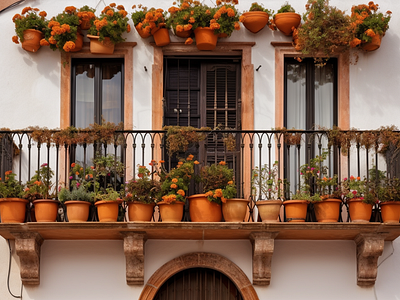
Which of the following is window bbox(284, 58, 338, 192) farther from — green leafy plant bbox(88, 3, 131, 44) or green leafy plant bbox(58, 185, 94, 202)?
green leafy plant bbox(58, 185, 94, 202)

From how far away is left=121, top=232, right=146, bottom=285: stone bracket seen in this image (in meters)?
12.6

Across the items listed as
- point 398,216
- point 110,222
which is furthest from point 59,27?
point 398,216

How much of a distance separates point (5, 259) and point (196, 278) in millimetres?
2716

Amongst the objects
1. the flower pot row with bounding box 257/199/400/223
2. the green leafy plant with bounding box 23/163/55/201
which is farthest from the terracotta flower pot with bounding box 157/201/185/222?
the green leafy plant with bounding box 23/163/55/201

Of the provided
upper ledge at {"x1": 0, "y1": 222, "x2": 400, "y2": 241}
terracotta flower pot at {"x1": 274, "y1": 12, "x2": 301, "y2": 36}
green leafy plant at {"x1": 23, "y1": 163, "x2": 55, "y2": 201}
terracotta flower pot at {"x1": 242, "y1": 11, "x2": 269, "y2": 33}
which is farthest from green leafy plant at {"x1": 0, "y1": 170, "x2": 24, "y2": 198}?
terracotta flower pot at {"x1": 274, "y1": 12, "x2": 301, "y2": 36}

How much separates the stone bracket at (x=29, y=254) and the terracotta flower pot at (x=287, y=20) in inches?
185

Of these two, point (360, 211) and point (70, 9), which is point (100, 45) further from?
point (360, 211)

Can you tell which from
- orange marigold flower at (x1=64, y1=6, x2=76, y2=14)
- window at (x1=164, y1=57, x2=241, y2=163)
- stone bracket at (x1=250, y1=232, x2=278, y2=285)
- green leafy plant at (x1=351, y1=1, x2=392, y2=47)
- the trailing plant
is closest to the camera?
stone bracket at (x1=250, y1=232, x2=278, y2=285)

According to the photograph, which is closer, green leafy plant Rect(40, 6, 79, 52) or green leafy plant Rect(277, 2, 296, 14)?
green leafy plant Rect(40, 6, 79, 52)

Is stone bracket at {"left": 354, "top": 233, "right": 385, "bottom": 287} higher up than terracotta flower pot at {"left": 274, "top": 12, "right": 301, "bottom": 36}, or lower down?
lower down

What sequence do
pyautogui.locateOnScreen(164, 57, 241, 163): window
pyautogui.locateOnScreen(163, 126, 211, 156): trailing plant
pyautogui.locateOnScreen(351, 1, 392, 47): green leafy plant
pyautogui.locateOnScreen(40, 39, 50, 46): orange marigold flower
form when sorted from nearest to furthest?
pyautogui.locateOnScreen(163, 126, 211, 156): trailing plant → pyautogui.locateOnScreen(351, 1, 392, 47): green leafy plant → pyautogui.locateOnScreen(40, 39, 50, 46): orange marigold flower → pyautogui.locateOnScreen(164, 57, 241, 163): window

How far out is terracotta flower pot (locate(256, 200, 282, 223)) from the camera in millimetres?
12516

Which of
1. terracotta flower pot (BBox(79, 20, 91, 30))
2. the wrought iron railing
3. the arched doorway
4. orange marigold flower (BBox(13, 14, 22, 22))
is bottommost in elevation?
the arched doorway

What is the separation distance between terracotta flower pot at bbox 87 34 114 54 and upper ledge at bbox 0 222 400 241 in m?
2.83
